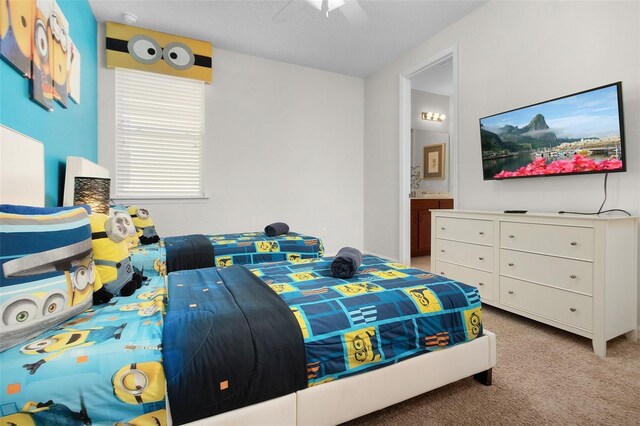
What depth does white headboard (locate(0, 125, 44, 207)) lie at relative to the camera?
1.44 m

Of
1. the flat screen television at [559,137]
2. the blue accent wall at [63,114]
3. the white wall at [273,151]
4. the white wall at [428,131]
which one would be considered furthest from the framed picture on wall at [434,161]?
the blue accent wall at [63,114]

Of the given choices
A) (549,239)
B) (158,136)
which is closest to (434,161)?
(549,239)

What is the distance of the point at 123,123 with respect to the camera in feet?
12.2

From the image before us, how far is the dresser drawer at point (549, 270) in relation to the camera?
2070 mm

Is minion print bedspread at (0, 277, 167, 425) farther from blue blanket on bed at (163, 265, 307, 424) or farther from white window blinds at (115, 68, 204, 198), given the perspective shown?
white window blinds at (115, 68, 204, 198)

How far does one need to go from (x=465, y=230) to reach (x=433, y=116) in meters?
3.52

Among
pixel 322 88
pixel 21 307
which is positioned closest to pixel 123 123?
pixel 322 88

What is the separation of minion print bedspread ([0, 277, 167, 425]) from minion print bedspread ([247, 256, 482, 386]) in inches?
21.0

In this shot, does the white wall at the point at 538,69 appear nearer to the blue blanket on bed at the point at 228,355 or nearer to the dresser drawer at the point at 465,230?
the dresser drawer at the point at 465,230

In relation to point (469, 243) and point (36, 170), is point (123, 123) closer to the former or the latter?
point (36, 170)

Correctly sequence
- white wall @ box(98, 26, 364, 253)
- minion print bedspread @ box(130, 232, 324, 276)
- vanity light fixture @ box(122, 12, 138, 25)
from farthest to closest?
white wall @ box(98, 26, 364, 253)
vanity light fixture @ box(122, 12, 138, 25)
minion print bedspread @ box(130, 232, 324, 276)

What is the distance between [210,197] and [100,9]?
229 cm

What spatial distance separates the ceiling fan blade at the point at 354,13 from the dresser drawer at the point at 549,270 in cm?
275

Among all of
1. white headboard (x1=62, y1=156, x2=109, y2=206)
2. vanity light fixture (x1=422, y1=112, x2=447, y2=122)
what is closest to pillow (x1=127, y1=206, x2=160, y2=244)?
white headboard (x1=62, y1=156, x2=109, y2=206)
